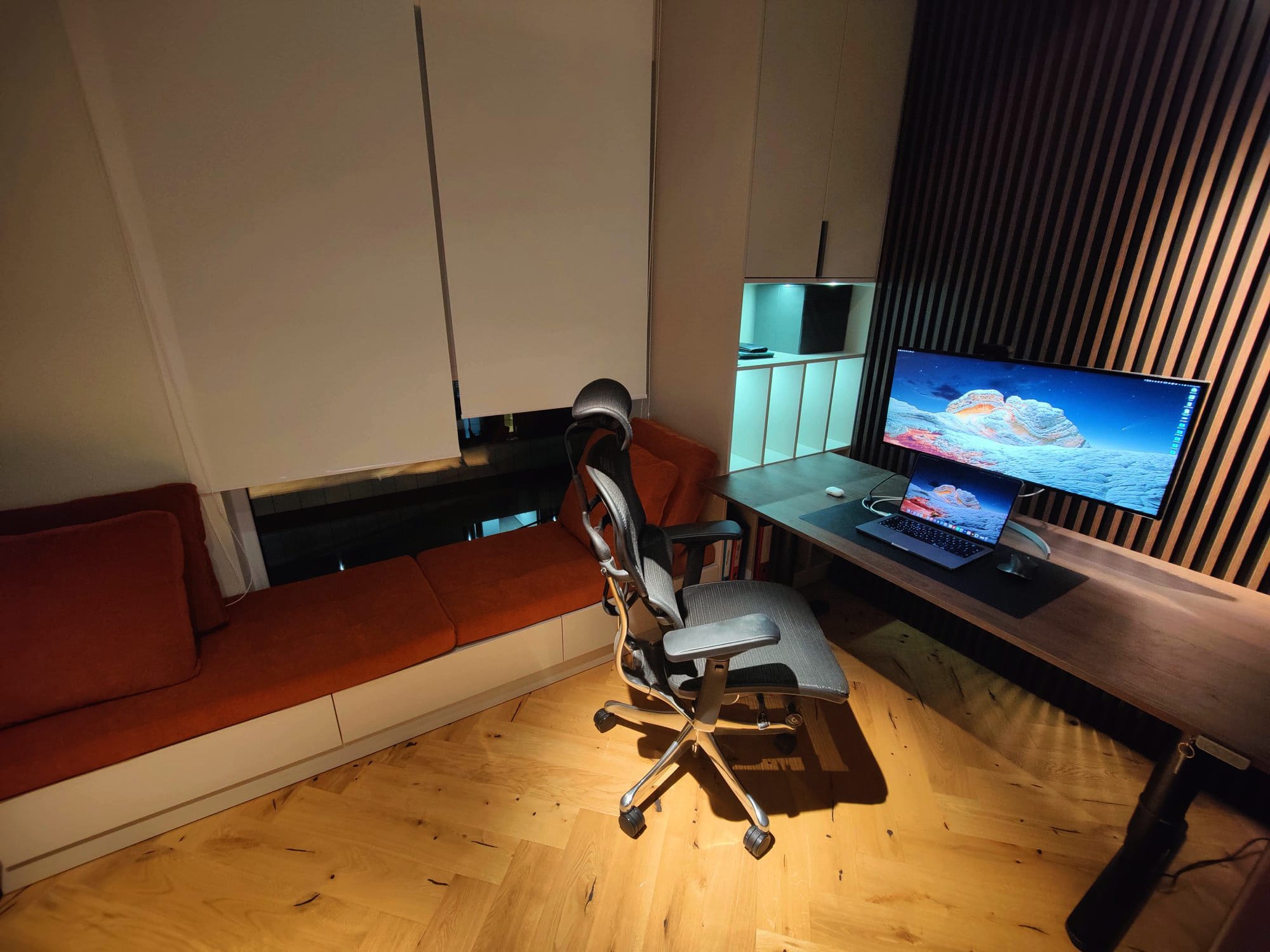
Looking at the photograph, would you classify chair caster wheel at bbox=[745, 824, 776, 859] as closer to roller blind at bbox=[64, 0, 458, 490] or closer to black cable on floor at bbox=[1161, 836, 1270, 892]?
black cable on floor at bbox=[1161, 836, 1270, 892]

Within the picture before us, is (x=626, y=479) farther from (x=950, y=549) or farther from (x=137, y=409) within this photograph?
(x=137, y=409)

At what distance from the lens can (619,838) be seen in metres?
1.75

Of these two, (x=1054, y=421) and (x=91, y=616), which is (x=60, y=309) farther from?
(x=1054, y=421)

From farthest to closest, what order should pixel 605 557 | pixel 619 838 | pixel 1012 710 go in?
1. pixel 1012 710
2. pixel 619 838
3. pixel 605 557

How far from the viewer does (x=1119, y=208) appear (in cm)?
187

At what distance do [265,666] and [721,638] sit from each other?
4.99 ft

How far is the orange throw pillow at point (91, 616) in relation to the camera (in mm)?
1529

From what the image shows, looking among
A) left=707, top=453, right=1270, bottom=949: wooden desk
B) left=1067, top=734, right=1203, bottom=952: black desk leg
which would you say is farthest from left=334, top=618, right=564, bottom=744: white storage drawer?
left=1067, top=734, right=1203, bottom=952: black desk leg

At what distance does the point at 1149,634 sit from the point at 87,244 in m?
3.41

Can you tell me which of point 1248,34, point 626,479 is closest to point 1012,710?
point 626,479

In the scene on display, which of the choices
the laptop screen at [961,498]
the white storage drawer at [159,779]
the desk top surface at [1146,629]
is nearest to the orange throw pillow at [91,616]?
the white storage drawer at [159,779]

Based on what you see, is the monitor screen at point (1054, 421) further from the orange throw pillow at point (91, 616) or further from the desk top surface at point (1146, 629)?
the orange throw pillow at point (91, 616)

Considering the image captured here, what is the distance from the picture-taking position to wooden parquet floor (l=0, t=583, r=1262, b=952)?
1498mm

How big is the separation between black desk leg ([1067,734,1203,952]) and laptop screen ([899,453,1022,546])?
2.43 ft
